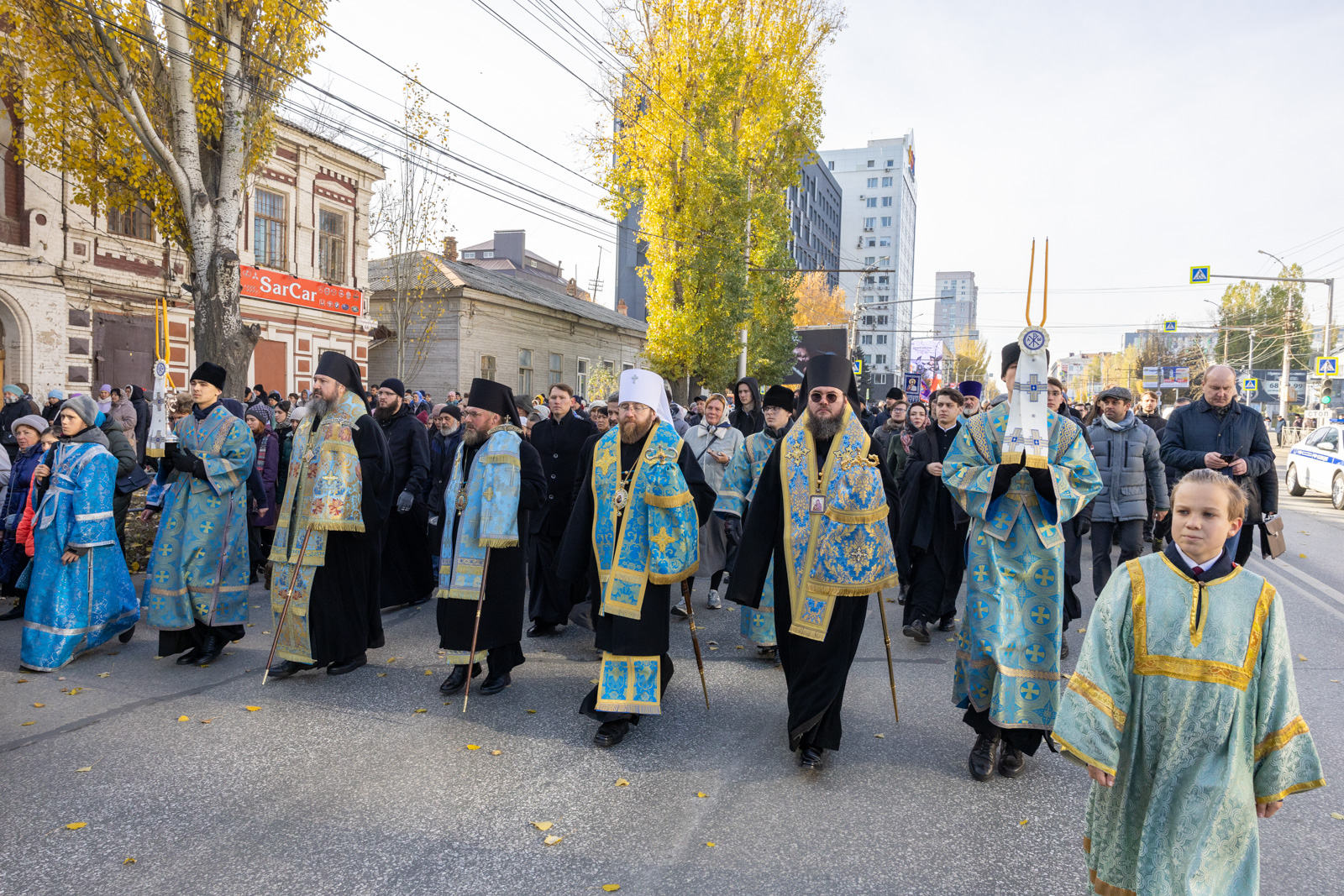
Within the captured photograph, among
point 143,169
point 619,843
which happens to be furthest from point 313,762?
point 143,169

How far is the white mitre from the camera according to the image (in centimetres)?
520

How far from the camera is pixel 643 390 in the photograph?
522cm

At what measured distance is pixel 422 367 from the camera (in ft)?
90.6

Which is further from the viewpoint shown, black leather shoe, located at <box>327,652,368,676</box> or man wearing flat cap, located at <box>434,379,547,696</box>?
black leather shoe, located at <box>327,652,368,676</box>

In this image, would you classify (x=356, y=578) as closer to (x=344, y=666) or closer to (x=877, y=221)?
(x=344, y=666)

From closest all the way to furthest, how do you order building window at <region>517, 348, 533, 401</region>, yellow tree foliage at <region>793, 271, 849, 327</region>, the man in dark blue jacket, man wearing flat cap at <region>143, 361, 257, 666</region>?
man wearing flat cap at <region>143, 361, 257, 666</region> < the man in dark blue jacket < building window at <region>517, 348, 533, 401</region> < yellow tree foliage at <region>793, 271, 849, 327</region>

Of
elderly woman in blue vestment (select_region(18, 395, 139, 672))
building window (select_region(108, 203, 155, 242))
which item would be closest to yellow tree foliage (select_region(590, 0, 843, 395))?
building window (select_region(108, 203, 155, 242))

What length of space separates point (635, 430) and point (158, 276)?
1750cm

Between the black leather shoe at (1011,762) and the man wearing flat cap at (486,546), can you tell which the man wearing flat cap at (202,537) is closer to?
the man wearing flat cap at (486,546)

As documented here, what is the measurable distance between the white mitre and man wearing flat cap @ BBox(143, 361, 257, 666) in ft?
9.64

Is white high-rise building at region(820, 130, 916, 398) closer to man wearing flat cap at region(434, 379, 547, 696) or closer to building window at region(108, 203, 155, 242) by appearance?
building window at region(108, 203, 155, 242)

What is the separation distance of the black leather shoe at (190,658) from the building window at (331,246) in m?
19.0

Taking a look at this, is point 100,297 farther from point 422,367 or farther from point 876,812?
point 876,812

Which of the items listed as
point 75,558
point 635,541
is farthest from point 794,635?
point 75,558
